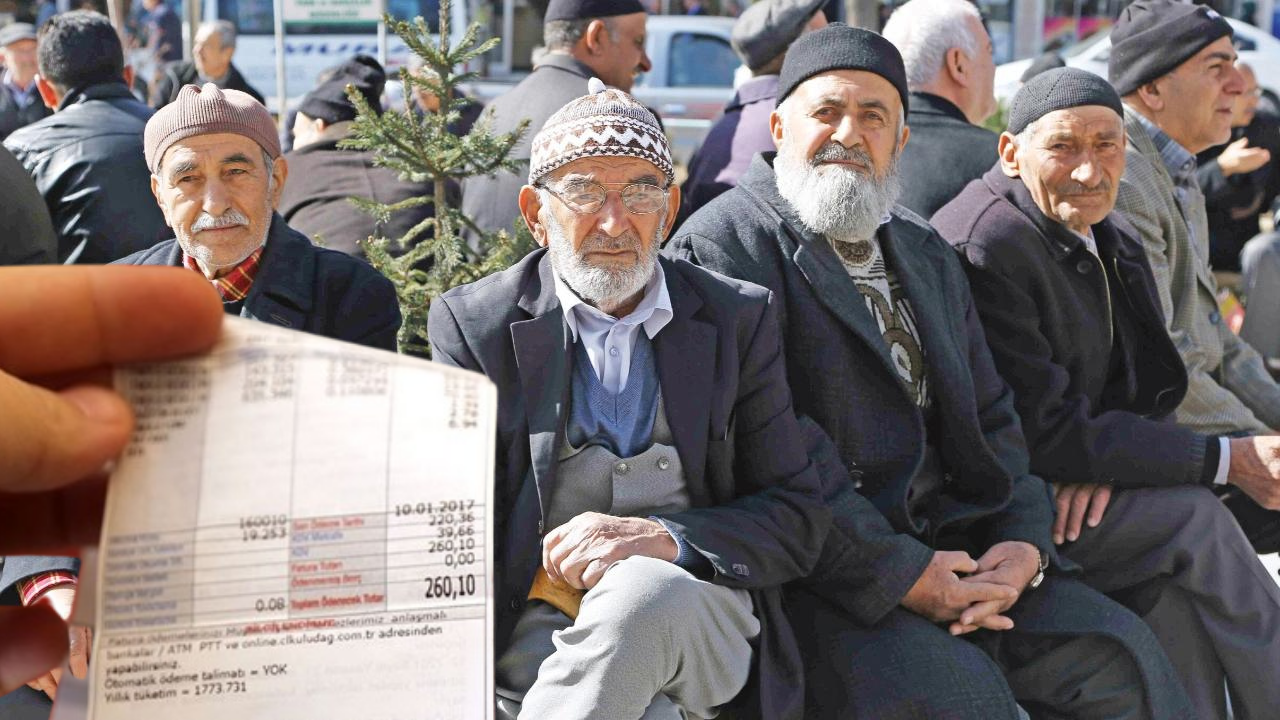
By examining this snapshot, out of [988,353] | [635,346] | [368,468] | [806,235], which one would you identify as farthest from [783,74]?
[368,468]

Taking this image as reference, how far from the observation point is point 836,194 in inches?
137

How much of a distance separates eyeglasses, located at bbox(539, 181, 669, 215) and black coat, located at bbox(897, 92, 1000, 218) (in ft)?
5.53

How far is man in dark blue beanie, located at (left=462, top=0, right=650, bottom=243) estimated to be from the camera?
517 cm

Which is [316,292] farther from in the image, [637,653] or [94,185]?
[94,185]

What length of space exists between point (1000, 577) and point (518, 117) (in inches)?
108

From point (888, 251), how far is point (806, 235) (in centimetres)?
27

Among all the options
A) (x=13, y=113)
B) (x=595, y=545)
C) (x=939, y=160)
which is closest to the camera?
(x=595, y=545)

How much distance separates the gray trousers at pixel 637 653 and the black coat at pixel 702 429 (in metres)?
0.13

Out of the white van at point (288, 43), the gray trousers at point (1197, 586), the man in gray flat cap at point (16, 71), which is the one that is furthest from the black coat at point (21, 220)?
the white van at point (288, 43)

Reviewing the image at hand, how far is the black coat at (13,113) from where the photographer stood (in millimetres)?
8133

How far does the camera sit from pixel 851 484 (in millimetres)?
3260

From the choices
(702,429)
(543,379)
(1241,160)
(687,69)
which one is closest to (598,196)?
(543,379)

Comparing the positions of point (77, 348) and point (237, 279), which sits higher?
point (77, 348)

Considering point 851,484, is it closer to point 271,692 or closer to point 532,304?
point 532,304
